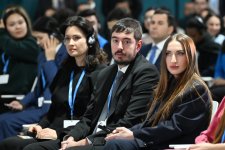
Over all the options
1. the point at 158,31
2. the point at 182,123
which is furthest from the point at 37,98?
the point at 182,123

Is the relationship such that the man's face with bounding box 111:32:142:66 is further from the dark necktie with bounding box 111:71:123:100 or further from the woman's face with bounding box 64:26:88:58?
the woman's face with bounding box 64:26:88:58

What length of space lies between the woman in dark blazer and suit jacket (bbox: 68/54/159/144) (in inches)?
5.7

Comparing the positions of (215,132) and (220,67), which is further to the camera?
(220,67)

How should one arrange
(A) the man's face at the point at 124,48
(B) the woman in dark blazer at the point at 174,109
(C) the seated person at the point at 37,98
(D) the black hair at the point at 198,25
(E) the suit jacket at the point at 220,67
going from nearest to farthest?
(B) the woman in dark blazer at the point at 174,109, (A) the man's face at the point at 124,48, (C) the seated person at the point at 37,98, (E) the suit jacket at the point at 220,67, (D) the black hair at the point at 198,25

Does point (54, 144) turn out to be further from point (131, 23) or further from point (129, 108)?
point (131, 23)

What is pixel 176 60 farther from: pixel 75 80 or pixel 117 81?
pixel 75 80

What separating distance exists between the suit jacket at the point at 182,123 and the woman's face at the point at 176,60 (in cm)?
17

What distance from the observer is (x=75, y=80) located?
5727mm

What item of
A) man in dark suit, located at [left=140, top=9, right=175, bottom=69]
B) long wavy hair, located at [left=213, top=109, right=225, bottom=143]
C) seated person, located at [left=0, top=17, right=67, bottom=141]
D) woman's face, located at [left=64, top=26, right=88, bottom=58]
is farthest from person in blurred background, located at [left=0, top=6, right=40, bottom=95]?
long wavy hair, located at [left=213, top=109, right=225, bottom=143]

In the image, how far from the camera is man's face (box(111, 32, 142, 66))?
5.08 m

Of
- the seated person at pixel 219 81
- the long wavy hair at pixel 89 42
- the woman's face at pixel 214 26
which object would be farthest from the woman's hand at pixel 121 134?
the woman's face at pixel 214 26

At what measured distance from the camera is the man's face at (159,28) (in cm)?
722

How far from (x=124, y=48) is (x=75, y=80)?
2.66 ft

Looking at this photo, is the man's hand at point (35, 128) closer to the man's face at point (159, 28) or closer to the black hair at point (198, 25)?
the man's face at point (159, 28)
